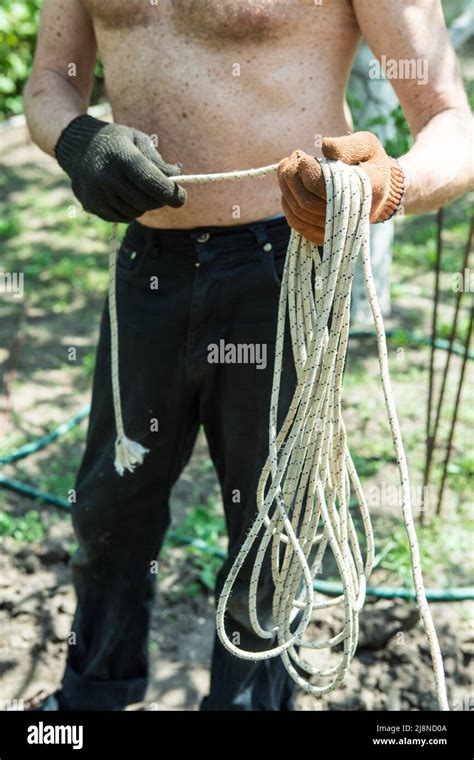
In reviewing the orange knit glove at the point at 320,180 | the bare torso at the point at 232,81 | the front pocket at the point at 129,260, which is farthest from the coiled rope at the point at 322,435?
the front pocket at the point at 129,260

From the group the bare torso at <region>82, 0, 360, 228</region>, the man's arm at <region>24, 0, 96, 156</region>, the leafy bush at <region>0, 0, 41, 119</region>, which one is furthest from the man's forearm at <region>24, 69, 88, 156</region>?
the leafy bush at <region>0, 0, 41, 119</region>

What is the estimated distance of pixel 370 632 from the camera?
2773 millimetres

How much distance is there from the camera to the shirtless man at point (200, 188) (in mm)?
1902

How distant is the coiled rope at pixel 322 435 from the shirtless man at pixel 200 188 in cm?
12

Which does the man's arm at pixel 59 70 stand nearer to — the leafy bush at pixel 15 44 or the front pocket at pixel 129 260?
the front pocket at pixel 129 260

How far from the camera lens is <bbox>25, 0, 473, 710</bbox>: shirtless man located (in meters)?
1.90

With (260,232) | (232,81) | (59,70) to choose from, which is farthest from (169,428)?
(59,70)

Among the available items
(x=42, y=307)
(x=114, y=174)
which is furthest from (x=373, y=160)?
(x=42, y=307)

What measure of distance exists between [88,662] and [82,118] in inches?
54.0

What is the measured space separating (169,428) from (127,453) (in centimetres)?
12

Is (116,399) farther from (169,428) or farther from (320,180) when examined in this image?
(320,180)

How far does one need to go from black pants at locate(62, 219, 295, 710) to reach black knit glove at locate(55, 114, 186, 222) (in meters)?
0.18
